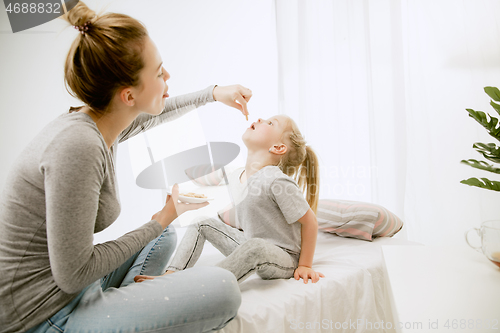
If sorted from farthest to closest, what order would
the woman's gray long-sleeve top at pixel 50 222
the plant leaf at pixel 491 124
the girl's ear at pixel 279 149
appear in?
the girl's ear at pixel 279 149 → the plant leaf at pixel 491 124 → the woman's gray long-sleeve top at pixel 50 222

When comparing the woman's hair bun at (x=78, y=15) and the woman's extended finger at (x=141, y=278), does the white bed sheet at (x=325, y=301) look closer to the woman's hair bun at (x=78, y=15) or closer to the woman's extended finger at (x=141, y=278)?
the woman's extended finger at (x=141, y=278)

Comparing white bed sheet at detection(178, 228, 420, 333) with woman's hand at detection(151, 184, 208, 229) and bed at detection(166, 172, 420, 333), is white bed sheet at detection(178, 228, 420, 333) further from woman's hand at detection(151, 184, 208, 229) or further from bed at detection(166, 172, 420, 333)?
woman's hand at detection(151, 184, 208, 229)

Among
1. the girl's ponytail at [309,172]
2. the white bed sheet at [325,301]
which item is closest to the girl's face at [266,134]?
the girl's ponytail at [309,172]

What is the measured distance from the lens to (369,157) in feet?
6.14

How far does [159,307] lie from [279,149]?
2.61 feet

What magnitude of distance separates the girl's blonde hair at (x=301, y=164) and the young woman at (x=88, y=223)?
67 cm

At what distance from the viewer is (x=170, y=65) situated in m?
2.26

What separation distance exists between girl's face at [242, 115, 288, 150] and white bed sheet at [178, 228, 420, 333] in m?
0.47

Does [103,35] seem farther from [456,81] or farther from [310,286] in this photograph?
[456,81]

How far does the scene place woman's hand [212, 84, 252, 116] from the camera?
116 cm

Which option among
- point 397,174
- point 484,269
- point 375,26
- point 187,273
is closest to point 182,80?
point 375,26

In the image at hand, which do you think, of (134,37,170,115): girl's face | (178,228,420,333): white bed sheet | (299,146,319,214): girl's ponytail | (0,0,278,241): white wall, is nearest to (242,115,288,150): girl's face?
(299,146,319,214): girl's ponytail

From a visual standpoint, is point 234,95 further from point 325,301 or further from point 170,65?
point 170,65

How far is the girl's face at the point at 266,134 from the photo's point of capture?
4.60 feet
